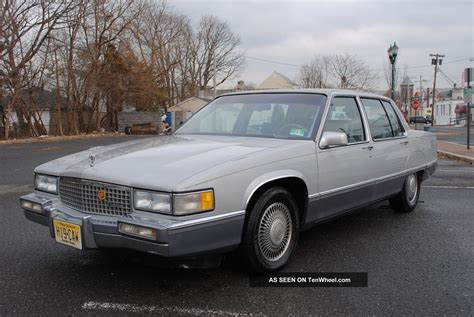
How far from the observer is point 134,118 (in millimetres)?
39969

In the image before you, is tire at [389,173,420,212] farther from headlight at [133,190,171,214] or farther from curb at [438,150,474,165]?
curb at [438,150,474,165]

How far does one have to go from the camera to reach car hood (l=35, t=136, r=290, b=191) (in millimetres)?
3005

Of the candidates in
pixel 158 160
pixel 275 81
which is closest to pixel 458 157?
pixel 158 160

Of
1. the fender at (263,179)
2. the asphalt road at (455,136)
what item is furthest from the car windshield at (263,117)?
the asphalt road at (455,136)

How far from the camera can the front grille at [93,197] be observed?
3061 millimetres

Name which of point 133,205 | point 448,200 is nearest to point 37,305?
point 133,205

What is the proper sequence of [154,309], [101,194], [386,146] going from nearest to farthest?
[154,309], [101,194], [386,146]

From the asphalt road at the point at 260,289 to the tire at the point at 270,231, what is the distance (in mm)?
202

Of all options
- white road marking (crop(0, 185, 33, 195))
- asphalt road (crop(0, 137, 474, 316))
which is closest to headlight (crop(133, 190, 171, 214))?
asphalt road (crop(0, 137, 474, 316))

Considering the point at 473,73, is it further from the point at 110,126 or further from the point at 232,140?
the point at 110,126

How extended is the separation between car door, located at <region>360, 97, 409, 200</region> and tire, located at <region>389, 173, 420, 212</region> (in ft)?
0.99

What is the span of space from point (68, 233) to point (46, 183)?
71cm

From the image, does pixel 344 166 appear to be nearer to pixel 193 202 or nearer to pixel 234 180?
pixel 234 180

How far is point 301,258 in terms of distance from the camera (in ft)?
13.4
